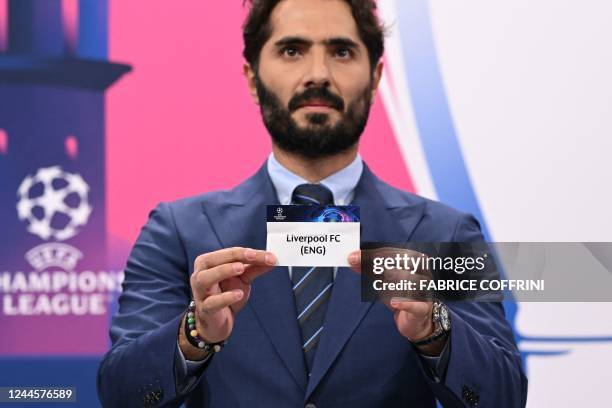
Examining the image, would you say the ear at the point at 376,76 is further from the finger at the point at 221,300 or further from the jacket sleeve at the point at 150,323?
the finger at the point at 221,300

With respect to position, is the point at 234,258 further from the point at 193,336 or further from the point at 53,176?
the point at 53,176

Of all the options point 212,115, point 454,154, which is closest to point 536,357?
point 454,154

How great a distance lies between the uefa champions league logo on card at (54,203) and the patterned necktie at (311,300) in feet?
2.79

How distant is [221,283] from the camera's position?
149cm

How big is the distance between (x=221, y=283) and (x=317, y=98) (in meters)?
0.67

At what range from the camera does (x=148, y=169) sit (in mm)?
2348

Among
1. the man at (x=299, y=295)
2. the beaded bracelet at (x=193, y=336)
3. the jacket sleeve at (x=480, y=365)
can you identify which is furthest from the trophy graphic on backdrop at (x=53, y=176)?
the jacket sleeve at (x=480, y=365)

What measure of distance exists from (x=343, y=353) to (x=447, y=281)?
11.2 inches

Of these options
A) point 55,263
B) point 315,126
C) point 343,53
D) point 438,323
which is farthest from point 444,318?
point 55,263

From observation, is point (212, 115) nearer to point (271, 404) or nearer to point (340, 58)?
point (340, 58)

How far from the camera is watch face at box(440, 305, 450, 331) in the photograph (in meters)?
1.51

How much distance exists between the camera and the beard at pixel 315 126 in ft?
6.48

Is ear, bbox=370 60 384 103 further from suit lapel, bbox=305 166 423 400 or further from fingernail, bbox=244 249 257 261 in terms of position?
fingernail, bbox=244 249 257 261

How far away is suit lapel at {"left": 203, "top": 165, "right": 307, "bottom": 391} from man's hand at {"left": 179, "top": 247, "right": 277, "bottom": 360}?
9.8 inches
